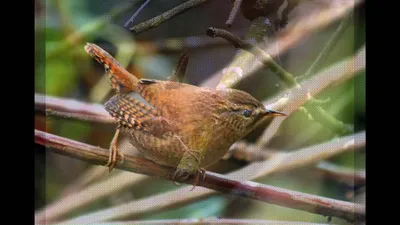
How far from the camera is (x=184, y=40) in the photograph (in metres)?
2.06

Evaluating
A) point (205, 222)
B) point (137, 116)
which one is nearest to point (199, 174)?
point (205, 222)

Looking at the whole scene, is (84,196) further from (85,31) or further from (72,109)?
(85,31)

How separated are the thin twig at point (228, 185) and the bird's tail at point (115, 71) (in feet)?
0.83

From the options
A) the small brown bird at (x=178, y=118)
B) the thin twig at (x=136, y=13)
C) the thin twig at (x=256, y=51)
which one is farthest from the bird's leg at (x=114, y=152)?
the thin twig at (x=256, y=51)

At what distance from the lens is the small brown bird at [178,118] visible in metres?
1.96

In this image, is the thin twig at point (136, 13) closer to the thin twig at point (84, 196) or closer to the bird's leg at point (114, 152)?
the bird's leg at point (114, 152)

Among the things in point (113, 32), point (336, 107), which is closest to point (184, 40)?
point (113, 32)

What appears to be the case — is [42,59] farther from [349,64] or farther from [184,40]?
[349,64]

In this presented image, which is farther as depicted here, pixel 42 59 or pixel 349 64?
pixel 349 64

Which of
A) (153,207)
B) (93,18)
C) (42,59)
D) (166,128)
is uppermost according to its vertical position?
(93,18)

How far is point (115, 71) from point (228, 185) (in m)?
0.61

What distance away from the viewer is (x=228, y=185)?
208 cm

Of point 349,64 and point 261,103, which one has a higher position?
point 349,64
